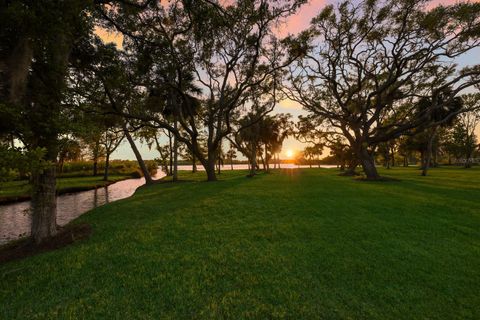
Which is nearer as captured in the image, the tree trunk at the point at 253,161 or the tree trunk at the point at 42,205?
the tree trunk at the point at 42,205

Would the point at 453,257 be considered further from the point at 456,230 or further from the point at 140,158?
the point at 140,158

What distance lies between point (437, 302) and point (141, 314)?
180 inches

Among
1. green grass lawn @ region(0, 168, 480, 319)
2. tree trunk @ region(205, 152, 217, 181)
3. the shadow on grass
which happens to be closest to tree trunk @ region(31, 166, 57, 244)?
the shadow on grass

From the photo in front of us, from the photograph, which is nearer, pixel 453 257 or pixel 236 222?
pixel 453 257

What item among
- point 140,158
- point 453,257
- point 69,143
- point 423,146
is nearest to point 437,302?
point 453,257

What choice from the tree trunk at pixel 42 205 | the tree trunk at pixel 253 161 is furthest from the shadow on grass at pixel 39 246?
the tree trunk at pixel 253 161

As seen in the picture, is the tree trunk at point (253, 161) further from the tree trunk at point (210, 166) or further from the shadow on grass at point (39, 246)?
the shadow on grass at point (39, 246)

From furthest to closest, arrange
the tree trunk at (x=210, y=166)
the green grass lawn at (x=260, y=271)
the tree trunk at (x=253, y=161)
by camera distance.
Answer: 1. the tree trunk at (x=253, y=161)
2. the tree trunk at (x=210, y=166)
3. the green grass lawn at (x=260, y=271)

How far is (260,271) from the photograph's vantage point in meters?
4.11

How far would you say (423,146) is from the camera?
47.2m

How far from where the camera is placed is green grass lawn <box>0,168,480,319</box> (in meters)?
3.12

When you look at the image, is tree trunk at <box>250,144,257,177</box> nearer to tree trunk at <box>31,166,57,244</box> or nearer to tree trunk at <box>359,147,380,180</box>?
tree trunk at <box>359,147,380,180</box>

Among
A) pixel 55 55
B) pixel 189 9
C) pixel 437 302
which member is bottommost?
pixel 437 302

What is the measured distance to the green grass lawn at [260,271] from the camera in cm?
312
